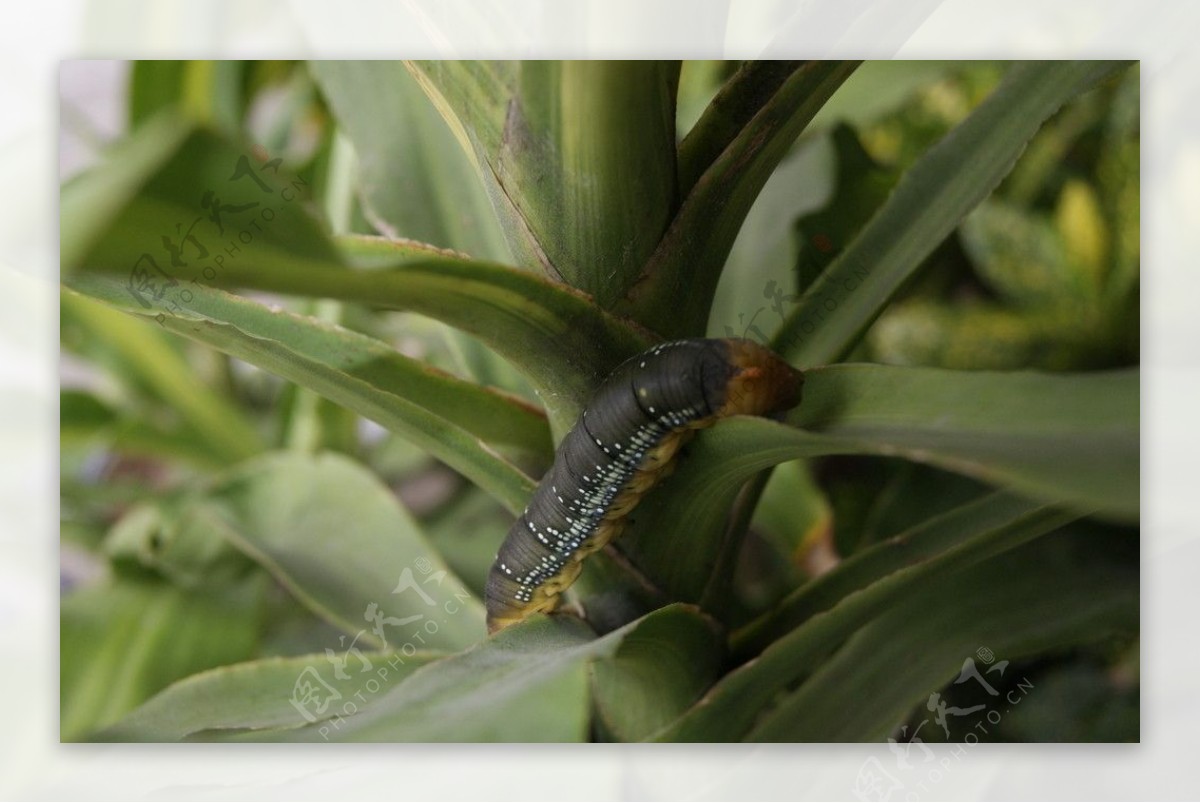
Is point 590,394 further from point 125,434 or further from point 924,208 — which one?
point 125,434

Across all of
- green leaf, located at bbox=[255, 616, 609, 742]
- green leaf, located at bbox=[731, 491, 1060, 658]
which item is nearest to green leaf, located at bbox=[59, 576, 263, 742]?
green leaf, located at bbox=[255, 616, 609, 742]

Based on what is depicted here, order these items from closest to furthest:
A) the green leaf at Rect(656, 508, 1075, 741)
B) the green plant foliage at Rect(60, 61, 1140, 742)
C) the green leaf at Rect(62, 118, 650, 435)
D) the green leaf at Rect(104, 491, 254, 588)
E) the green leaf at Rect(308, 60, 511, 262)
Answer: the green leaf at Rect(62, 118, 650, 435) < the green plant foliage at Rect(60, 61, 1140, 742) < the green leaf at Rect(656, 508, 1075, 741) < the green leaf at Rect(308, 60, 511, 262) < the green leaf at Rect(104, 491, 254, 588)

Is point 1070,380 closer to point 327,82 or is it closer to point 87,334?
point 327,82

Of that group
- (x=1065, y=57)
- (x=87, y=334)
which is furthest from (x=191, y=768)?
(x=1065, y=57)

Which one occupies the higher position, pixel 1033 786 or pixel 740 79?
pixel 740 79

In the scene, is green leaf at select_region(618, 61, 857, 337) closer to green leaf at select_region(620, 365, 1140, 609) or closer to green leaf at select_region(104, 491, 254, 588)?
green leaf at select_region(620, 365, 1140, 609)

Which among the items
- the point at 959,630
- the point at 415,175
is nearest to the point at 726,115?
the point at 415,175

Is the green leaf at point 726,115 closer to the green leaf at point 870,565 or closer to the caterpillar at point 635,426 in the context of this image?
the caterpillar at point 635,426
